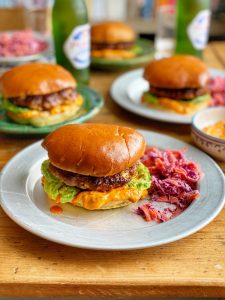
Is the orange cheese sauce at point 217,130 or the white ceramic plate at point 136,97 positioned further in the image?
the white ceramic plate at point 136,97

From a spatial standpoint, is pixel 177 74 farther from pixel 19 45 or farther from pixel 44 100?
pixel 19 45

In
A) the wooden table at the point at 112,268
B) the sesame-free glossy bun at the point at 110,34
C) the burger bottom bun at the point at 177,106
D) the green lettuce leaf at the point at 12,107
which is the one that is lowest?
the wooden table at the point at 112,268

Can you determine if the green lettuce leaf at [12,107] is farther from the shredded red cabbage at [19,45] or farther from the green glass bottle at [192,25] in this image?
the green glass bottle at [192,25]

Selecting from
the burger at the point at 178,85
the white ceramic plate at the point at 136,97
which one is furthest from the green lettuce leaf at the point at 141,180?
the burger at the point at 178,85

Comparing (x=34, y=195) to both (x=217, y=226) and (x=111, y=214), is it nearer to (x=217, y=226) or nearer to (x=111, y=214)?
(x=111, y=214)

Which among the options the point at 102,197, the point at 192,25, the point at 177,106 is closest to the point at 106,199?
the point at 102,197

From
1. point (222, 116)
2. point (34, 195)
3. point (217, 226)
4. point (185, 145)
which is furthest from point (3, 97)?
point (217, 226)
